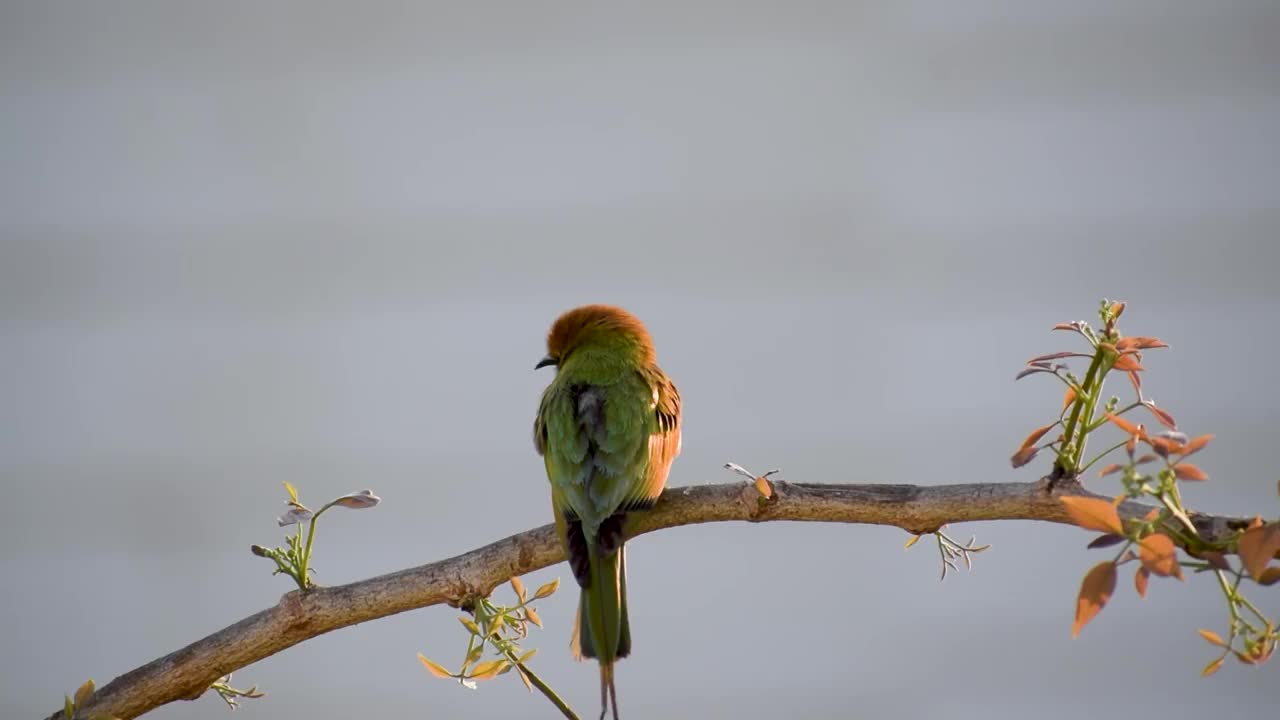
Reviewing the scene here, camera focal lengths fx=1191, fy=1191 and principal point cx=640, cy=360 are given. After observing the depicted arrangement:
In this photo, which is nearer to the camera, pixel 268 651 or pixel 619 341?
pixel 268 651

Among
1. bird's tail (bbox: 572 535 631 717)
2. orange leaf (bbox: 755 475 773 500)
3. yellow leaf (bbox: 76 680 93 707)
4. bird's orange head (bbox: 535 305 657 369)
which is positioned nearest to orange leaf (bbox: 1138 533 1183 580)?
orange leaf (bbox: 755 475 773 500)

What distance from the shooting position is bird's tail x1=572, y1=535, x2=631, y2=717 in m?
2.44

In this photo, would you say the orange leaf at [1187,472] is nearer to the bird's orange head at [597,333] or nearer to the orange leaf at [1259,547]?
the orange leaf at [1259,547]

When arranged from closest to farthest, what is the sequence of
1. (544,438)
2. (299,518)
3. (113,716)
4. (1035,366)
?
(1035,366), (299,518), (113,716), (544,438)

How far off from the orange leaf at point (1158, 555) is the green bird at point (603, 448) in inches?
40.2


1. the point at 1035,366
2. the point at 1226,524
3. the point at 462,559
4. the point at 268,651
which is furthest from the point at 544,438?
the point at 1226,524

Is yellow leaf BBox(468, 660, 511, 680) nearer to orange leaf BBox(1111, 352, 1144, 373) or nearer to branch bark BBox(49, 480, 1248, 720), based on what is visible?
branch bark BBox(49, 480, 1248, 720)

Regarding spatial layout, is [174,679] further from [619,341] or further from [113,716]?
[619,341]

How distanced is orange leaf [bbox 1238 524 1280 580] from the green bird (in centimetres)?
109

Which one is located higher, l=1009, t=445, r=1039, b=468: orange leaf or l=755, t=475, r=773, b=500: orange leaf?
l=755, t=475, r=773, b=500: orange leaf

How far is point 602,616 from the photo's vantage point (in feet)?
8.02

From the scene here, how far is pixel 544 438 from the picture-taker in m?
2.90

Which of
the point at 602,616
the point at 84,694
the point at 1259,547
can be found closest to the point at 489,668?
the point at 602,616

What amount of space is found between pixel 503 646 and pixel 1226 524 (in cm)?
115
